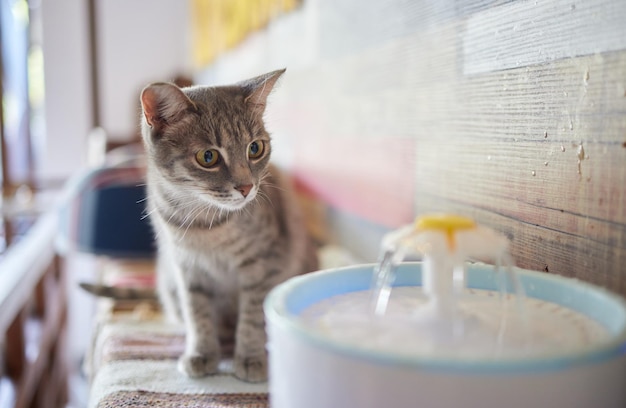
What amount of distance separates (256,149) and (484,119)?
1.21 ft

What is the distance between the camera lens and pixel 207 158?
96 centimetres

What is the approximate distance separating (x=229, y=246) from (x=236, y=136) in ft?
0.64

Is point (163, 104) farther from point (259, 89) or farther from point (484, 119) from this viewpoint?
point (484, 119)

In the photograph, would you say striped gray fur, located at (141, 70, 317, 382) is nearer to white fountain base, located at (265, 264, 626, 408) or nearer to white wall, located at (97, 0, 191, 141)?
white fountain base, located at (265, 264, 626, 408)

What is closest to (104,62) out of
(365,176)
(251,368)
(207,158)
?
(365,176)

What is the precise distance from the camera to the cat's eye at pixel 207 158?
956 mm

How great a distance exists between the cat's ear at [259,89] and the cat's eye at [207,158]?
0.12 metres

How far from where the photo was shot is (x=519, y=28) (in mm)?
797

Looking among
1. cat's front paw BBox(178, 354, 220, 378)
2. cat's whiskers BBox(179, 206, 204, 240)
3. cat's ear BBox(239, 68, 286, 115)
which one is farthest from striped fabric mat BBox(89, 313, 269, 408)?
cat's ear BBox(239, 68, 286, 115)

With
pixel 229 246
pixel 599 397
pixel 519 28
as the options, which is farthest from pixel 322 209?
pixel 599 397

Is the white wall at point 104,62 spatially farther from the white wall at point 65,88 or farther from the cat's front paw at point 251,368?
the cat's front paw at point 251,368

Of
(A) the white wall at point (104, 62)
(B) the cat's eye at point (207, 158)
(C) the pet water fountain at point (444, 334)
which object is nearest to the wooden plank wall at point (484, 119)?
(C) the pet water fountain at point (444, 334)

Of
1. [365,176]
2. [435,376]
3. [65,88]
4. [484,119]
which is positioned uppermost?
[65,88]

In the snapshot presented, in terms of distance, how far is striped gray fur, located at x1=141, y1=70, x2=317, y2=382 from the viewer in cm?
96
